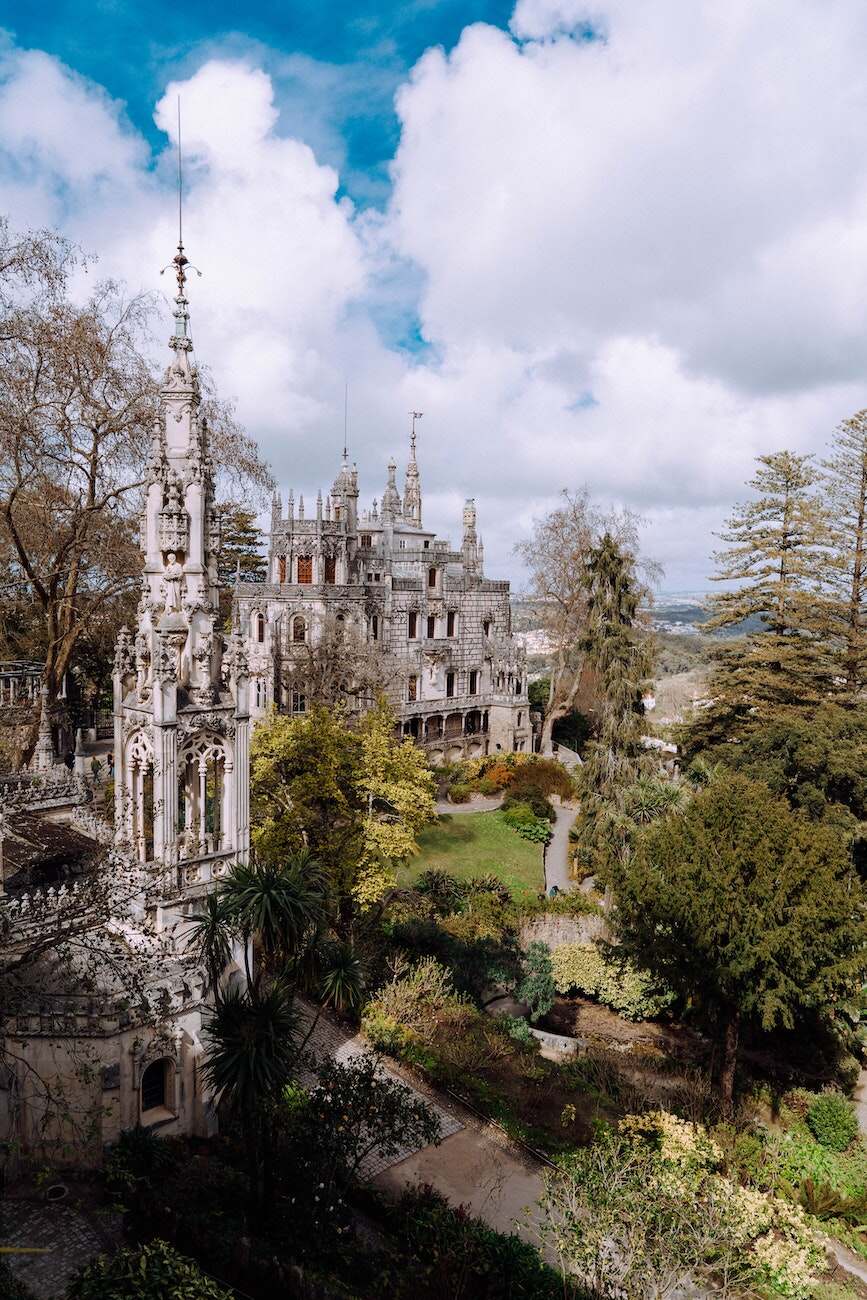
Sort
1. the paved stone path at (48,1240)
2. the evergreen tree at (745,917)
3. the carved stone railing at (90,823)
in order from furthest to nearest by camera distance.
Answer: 1. the carved stone railing at (90,823)
2. the evergreen tree at (745,917)
3. the paved stone path at (48,1240)

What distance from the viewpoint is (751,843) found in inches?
747

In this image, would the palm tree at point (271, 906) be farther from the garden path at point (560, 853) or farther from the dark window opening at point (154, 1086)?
the garden path at point (560, 853)

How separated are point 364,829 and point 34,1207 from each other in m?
10.6

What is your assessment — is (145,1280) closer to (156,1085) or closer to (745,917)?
(156,1085)

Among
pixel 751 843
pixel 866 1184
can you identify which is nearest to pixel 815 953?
pixel 751 843

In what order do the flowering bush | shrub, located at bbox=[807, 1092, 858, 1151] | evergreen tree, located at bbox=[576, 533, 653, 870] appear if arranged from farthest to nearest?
evergreen tree, located at bbox=[576, 533, 653, 870], shrub, located at bbox=[807, 1092, 858, 1151], the flowering bush

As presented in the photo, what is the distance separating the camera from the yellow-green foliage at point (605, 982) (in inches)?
896

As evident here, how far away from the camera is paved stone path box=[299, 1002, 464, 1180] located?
572 inches

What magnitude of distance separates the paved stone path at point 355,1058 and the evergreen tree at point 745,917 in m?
6.41

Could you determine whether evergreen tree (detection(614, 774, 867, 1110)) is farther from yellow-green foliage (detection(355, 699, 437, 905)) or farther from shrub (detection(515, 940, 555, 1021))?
yellow-green foliage (detection(355, 699, 437, 905))

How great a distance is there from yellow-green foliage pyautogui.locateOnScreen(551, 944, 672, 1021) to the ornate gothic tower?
12.7 m

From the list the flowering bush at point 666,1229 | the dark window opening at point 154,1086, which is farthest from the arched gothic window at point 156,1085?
the flowering bush at point 666,1229

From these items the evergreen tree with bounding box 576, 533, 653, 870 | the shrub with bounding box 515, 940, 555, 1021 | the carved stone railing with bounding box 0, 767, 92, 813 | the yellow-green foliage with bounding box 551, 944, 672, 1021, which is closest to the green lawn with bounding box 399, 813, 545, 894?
the evergreen tree with bounding box 576, 533, 653, 870

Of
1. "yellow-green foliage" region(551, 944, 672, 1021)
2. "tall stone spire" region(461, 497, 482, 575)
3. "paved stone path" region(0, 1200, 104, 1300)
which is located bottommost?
"yellow-green foliage" region(551, 944, 672, 1021)
